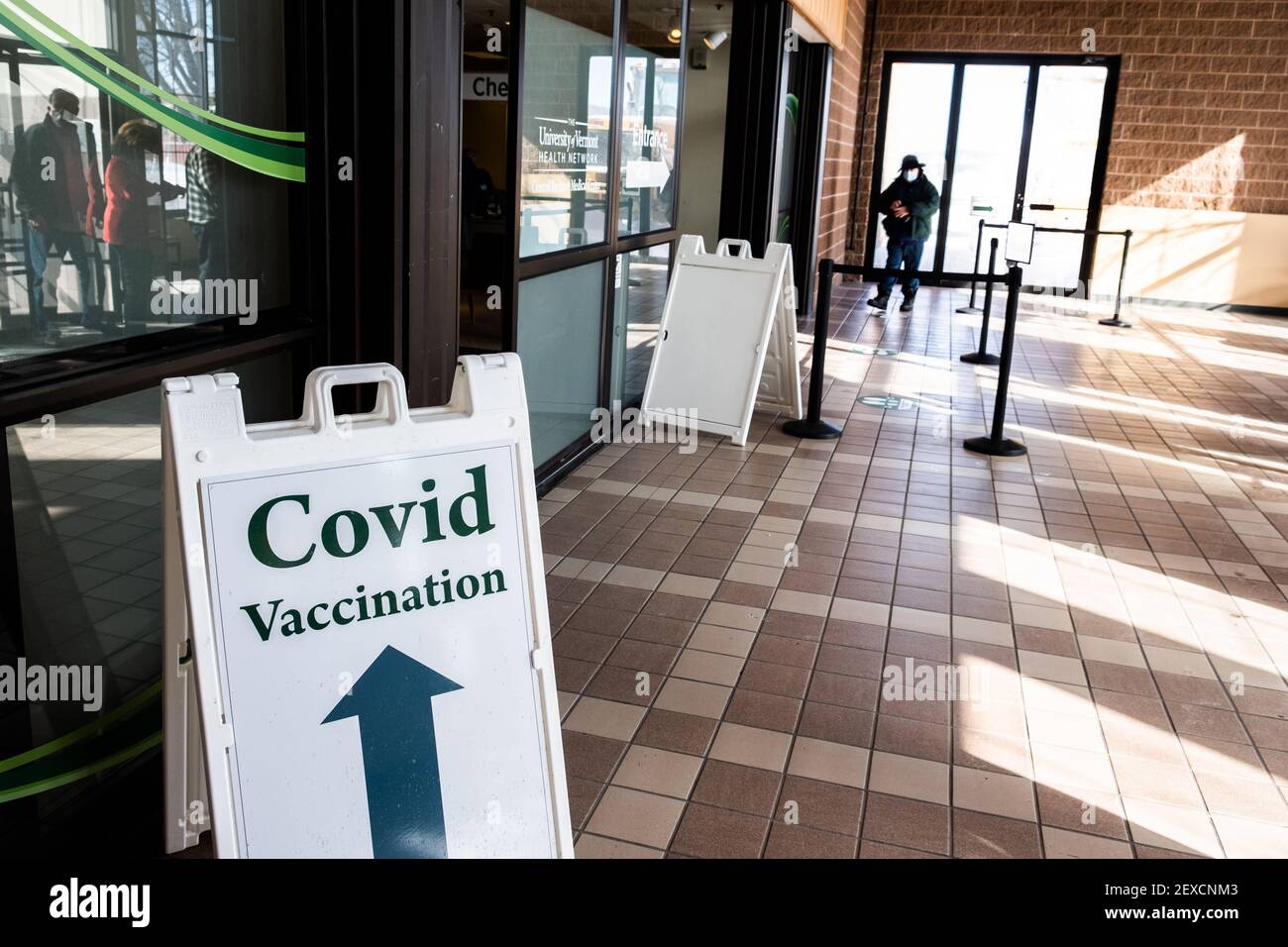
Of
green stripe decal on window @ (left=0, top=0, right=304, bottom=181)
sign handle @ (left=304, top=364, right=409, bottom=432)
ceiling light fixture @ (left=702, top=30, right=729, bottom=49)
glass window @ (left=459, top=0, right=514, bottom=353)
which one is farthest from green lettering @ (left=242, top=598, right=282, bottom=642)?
ceiling light fixture @ (left=702, top=30, right=729, bottom=49)

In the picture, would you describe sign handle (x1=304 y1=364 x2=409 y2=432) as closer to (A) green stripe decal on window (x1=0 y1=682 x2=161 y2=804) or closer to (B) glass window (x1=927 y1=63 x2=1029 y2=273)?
(A) green stripe decal on window (x1=0 y1=682 x2=161 y2=804)

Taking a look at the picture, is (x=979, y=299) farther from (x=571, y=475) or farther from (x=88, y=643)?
(x=88, y=643)

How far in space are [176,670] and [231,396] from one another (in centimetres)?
52

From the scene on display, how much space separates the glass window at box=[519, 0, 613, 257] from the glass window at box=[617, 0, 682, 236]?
0.33 m

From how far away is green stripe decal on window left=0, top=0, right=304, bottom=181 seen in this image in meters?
1.84

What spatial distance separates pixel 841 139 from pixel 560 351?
7952 mm

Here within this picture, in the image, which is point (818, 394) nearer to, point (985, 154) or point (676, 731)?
point (676, 731)

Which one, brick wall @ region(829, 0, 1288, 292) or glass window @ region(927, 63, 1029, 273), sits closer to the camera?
brick wall @ region(829, 0, 1288, 292)

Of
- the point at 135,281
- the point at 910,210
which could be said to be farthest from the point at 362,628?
the point at 910,210

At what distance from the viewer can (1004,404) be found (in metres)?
5.58

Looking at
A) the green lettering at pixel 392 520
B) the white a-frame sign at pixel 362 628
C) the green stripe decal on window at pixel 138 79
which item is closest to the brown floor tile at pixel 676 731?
the white a-frame sign at pixel 362 628

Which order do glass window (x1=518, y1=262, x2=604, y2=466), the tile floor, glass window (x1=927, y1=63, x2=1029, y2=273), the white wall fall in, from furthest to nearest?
1. glass window (x1=927, y1=63, x2=1029, y2=273)
2. the white wall
3. glass window (x1=518, y1=262, x2=604, y2=466)
4. the tile floor

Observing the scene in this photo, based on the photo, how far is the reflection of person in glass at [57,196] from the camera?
190 cm

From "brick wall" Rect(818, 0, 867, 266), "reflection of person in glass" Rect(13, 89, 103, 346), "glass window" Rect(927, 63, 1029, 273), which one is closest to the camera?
"reflection of person in glass" Rect(13, 89, 103, 346)
